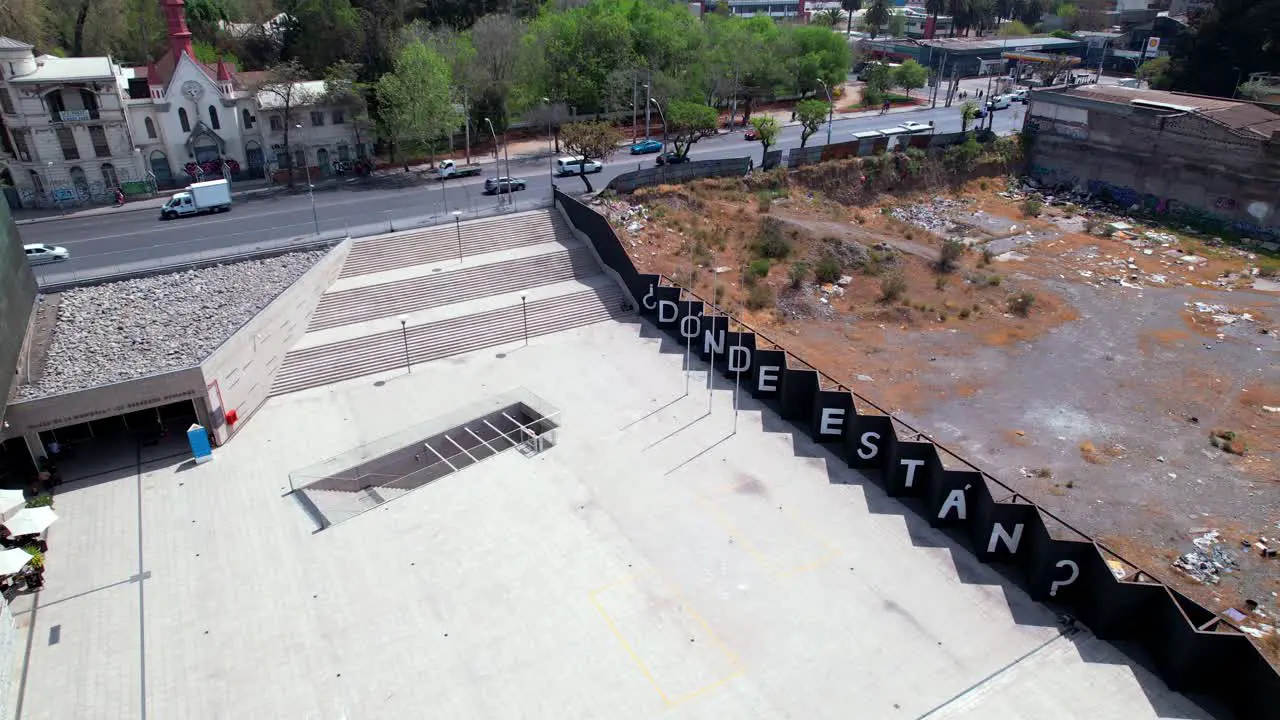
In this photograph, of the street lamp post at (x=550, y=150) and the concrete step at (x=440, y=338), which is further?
the street lamp post at (x=550, y=150)

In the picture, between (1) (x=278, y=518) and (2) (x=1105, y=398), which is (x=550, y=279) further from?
(2) (x=1105, y=398)

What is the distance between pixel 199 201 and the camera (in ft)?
155

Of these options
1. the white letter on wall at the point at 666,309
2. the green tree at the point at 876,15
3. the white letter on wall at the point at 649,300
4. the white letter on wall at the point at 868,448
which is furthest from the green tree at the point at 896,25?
the white letter on wall at the point at 868,448

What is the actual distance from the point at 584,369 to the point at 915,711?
20625 millimetres

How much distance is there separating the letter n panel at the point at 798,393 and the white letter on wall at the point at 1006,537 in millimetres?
8847

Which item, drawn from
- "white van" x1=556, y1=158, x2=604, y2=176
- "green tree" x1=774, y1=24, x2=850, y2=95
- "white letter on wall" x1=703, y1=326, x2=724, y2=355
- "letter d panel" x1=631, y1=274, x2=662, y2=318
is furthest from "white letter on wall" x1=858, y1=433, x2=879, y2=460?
"green tree" x1=774, y1=24, x2=850, y2=95

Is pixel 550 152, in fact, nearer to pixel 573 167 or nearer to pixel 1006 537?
pixel 573 167

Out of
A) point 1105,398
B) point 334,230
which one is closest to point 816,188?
point 1105,398

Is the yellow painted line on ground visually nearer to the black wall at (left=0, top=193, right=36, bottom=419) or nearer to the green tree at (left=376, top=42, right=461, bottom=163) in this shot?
the black wall at (left=0, top=193, right=36, bottom=419)

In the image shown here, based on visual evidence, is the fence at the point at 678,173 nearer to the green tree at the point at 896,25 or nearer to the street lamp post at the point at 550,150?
the street lamp post at the point at 550,150

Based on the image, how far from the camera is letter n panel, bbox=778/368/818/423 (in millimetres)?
31319

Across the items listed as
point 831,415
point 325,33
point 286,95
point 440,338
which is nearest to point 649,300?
point 440,338

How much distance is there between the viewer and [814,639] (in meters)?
22.2

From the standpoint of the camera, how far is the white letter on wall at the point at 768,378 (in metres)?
33.2
